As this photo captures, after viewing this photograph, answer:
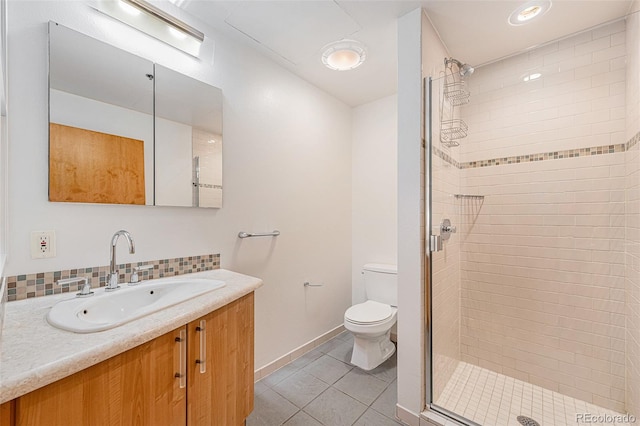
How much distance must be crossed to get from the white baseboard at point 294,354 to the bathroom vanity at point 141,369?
1.97 ft

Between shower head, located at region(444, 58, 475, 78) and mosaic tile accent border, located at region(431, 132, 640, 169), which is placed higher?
shower head, located at region(444, 58, 475, 78)

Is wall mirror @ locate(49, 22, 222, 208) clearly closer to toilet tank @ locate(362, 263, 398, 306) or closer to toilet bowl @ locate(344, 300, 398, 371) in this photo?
toilet bowl @ locate(344, 300, 398, 371)

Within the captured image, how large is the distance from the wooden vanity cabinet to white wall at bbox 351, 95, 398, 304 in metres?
1.67

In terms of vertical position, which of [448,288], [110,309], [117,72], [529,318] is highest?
[117,72]

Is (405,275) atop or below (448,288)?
atop

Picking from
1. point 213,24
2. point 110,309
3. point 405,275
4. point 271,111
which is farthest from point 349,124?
point 110,309

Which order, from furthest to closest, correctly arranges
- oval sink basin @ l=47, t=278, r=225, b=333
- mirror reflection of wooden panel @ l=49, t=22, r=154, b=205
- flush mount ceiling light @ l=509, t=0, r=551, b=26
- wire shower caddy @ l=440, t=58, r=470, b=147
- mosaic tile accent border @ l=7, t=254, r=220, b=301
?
wire shower caddy @ l=440, t=58, r=470, b=147
flush mount ceiling light @ l=509, t=0, r=551, b=26
mirror reflection of wooden panel @ l=49, t=22, r=154, b=205
mosaic tile accent border @ l=7, t=254, r=220, b=301
oval sink basin @ l=47, t=278, r=225, b=333

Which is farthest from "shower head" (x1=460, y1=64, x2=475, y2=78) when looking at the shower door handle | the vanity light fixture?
the vanity light fixture

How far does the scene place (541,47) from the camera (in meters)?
1.90

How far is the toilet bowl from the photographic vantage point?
203 cm

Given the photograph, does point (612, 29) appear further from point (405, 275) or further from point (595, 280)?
point (405, 275)

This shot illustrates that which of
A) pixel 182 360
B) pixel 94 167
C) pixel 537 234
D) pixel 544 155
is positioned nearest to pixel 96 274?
pixel 94 167

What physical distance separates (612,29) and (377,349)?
103 inches

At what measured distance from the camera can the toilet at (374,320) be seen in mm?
2045
